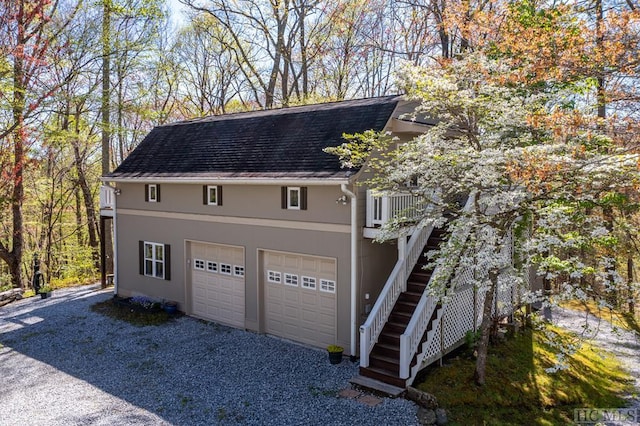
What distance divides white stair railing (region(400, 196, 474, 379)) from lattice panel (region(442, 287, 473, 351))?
2.68 ft

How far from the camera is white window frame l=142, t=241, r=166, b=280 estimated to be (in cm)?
1461

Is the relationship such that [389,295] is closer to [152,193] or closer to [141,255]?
[152,193]

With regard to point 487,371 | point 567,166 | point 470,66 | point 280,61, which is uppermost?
point 280,61

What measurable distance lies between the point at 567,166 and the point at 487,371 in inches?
204

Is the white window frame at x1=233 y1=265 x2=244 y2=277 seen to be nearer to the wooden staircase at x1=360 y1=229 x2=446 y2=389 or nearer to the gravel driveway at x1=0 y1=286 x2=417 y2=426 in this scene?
the gravel driveway at x1=0 y1=286 x2=417 y2=426

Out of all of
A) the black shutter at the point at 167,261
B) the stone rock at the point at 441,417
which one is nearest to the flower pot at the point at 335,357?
the stone rock at the point at 441,417

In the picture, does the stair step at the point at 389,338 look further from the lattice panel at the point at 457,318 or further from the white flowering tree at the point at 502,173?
the white flowering tree at the point at 502,173

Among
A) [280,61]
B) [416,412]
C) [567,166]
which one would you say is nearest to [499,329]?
[416,412]

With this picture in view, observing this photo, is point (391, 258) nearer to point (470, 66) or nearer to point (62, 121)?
point (470, 66)

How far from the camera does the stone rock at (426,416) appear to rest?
7.77 m

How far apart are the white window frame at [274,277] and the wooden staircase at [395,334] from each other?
337 cm

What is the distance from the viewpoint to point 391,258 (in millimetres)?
11289

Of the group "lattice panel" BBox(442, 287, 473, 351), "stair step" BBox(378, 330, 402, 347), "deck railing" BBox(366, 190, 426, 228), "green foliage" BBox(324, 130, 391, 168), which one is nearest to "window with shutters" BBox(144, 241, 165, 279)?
"deck railing" BBox(366, 190, 426, 228)

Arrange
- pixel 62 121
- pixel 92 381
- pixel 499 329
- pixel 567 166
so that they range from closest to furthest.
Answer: pixel 567 166 → pixel 92 381 → pixel 499 329 → pixel 62 121
